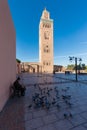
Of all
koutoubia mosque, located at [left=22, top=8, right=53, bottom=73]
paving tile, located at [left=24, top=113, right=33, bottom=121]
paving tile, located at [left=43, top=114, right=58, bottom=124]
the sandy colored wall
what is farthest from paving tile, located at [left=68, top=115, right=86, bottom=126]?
koutoubia mosque, located at [left=22, top=8, right=53, bottom=73]

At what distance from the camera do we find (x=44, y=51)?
4141 centimetres

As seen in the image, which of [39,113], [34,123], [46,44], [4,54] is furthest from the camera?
[46,44]

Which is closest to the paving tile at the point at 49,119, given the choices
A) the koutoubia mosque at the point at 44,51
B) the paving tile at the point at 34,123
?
the paving tile at the point at 34,123

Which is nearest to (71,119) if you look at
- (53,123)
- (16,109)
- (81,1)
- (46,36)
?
(53,123)

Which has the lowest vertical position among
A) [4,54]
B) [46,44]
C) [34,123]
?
[34,123]

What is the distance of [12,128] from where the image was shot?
8.52 ft

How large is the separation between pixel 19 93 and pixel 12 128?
2.96m

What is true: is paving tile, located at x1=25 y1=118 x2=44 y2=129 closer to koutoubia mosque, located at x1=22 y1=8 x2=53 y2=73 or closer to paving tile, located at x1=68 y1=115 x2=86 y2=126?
paving tile, located at x1=68 y1=115 x2=86 y2=126

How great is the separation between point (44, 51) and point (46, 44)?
3013 millimetres

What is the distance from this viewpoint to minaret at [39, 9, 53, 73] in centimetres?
4062

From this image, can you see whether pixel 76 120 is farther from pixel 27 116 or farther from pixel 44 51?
pixel 44 51

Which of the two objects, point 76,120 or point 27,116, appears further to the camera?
point 27,116

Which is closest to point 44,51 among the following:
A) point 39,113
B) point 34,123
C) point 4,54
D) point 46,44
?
point 46,44

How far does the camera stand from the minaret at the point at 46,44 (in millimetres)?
40625
